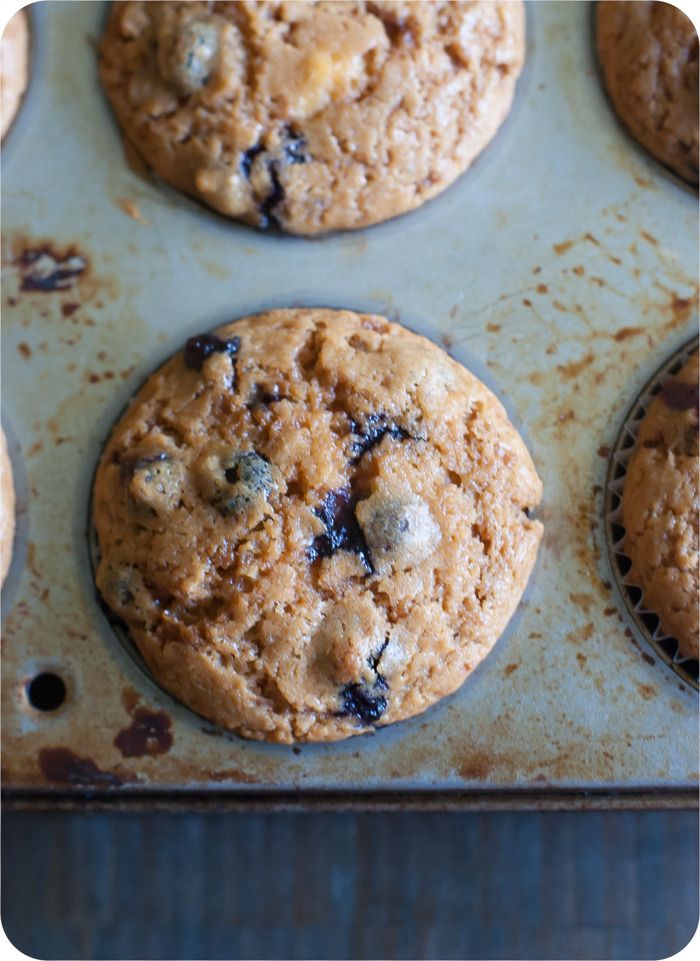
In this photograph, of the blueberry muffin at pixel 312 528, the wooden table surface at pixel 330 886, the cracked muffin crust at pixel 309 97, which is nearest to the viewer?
the blueberry muffin at pixel 312 528

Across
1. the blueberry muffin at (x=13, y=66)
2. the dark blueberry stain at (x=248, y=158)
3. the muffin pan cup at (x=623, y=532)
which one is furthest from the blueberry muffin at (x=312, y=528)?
the blueberry muffin at (x=13, y=66)

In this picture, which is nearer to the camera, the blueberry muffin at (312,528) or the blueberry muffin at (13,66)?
the blueberry muffin at (312,528)

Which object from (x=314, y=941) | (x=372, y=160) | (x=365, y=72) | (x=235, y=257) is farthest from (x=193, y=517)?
(x=314, y=941)

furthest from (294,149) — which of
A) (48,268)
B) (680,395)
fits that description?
(680,395)

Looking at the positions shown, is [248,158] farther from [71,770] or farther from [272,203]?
[71,770]

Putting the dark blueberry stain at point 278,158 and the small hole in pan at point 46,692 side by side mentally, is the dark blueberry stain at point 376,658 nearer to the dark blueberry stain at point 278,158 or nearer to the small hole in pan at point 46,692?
the small hole in pan at point 46,692

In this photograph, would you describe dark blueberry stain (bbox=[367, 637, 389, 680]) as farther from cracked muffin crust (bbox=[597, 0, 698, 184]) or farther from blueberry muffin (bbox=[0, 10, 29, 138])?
blueberry muffin (bbox=[0, 10, 29, 138])

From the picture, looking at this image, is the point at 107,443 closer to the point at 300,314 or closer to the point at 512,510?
the point at 300,314
